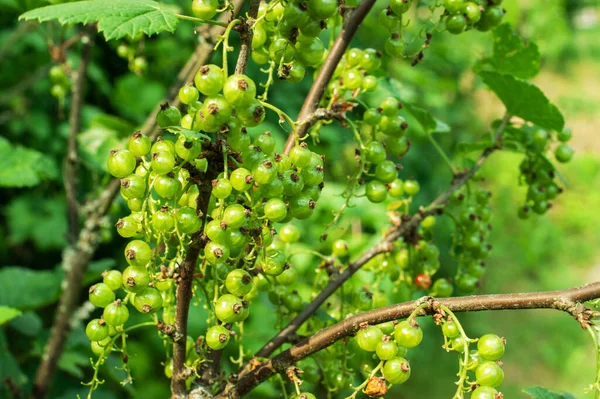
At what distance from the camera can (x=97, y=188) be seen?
7.36 ft

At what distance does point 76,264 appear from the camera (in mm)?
2084

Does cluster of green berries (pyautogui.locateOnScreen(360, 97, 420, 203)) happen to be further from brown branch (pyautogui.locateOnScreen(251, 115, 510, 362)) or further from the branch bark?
the branch bark

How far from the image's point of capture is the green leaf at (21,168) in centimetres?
203

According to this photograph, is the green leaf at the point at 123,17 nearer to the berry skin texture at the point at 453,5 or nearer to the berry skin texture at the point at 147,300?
the berry skin texture at the point at 147,300

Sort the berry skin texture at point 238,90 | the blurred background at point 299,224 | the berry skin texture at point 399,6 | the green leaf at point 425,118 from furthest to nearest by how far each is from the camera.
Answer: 1. the blurred background at point 299,224
2. the green leaf at point 425,118
3. the berry skin texture at point 399,6
4. the berry skin texture at point 238,90

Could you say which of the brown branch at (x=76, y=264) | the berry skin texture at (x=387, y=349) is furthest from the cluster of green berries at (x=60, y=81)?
the berry skin texture at (x=387, y=349)

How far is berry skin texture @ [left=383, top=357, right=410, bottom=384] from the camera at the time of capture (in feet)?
2.96

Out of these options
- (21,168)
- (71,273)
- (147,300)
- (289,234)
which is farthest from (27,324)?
(147,300)

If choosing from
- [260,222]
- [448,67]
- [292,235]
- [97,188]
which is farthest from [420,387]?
[260,222]

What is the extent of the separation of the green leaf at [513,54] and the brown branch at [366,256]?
0.62 ft

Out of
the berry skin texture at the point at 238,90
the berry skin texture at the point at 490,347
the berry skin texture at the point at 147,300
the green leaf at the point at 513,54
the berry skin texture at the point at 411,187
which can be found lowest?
the berry skin texture at the point at 147,300

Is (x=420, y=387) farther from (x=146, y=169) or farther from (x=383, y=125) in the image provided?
(x=146, y=169)

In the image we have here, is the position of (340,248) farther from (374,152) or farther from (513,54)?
(513,54)

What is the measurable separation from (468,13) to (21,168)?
157cm
